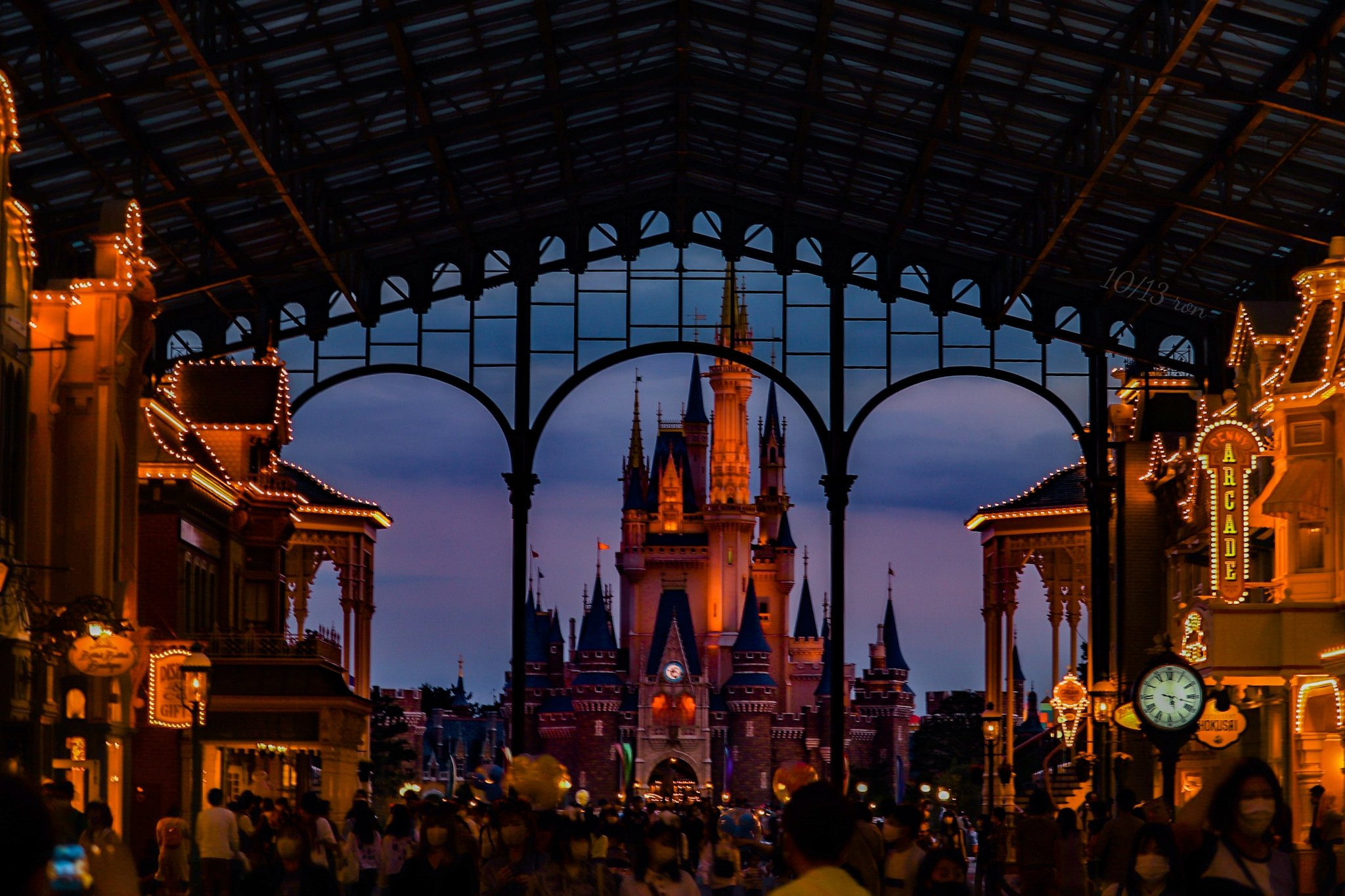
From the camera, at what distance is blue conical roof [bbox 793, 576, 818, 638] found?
475ft

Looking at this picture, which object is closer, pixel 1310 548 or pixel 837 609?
pixel 1310 548

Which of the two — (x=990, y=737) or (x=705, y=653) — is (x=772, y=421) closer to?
(x=705, y=653)

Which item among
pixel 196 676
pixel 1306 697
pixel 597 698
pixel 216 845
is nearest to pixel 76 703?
pixel 196 676

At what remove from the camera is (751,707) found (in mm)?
125438

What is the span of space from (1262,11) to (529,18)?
1098cm

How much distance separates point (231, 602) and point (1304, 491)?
22.9m

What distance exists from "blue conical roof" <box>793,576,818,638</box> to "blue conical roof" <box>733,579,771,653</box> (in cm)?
1351

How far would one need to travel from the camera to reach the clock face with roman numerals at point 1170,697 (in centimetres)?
1905

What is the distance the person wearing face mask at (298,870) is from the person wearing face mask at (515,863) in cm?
105

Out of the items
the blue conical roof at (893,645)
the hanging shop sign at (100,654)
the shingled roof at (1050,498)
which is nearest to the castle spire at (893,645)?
the blue conical roof at (893,645)

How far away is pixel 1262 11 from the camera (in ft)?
81.4

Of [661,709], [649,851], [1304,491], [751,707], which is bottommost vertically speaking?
[661,709]

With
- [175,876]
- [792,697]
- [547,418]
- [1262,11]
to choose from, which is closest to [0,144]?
[175,876]

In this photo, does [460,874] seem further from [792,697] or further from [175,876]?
[792,697]
